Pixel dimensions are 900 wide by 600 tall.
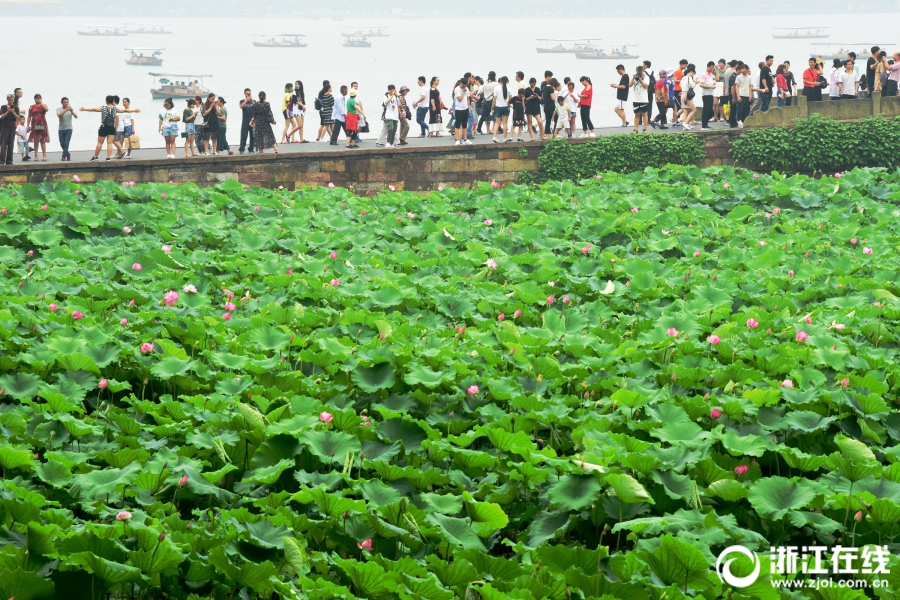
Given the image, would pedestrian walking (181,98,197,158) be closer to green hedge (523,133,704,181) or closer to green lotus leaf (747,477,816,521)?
green hedge (523,133,704,181)

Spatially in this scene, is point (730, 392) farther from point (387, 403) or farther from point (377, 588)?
point (377, 588)

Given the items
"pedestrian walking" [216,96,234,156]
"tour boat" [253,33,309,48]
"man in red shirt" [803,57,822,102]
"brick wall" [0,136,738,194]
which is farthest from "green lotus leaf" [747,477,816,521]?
"tour boat" [253,33,309,48]

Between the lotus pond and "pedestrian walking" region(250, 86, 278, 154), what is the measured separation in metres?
9.24

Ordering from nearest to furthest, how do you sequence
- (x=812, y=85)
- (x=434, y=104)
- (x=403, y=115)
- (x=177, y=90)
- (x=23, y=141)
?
(x=23, y=141) < (x=403, y=115) < (x=812, y=85) < (x=434, y=104) < (x=177, y=90)

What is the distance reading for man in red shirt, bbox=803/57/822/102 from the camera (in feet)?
66.7

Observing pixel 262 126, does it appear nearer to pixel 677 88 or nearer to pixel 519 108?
pixel 519 108

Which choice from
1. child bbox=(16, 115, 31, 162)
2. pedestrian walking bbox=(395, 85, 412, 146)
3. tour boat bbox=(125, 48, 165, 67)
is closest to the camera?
child bbox=(16, 115, 31, 162)

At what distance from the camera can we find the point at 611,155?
18781 mm

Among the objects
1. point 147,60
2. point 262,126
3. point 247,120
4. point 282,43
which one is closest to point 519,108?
point 262,126

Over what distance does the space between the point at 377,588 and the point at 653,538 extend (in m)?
1.05

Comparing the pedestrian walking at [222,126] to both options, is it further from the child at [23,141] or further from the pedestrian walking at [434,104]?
the pedestrian walking at [434,104]

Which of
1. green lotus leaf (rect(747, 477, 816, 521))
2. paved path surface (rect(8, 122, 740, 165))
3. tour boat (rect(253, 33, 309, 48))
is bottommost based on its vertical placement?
green lotus leaf (rect(747, 477, 816, 521))

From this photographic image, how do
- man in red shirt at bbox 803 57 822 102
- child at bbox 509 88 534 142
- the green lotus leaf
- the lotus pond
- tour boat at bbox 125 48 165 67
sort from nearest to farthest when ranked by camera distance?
the lotus pond → the green lotus leaf → child at bbox 509 88 534 142 → man in red shirt at bbox 803 57 822 102 → tour boat at bbox 125 48 165 67

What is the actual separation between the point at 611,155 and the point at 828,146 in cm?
399
